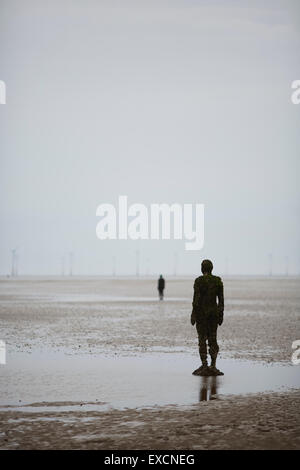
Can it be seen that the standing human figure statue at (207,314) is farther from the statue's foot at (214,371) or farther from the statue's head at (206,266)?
the statue's head at (206,266)

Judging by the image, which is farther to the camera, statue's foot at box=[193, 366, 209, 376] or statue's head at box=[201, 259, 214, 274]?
statue's head at box=[201, 259, 214, 274]

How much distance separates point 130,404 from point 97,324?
14230 millimetres

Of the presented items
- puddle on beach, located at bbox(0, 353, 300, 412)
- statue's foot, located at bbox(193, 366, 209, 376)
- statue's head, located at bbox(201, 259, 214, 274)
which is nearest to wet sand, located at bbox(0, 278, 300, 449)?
puddle on beach, located at bbox(0, 353, 300, 412)

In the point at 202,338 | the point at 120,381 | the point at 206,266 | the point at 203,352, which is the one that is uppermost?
the point at 206,266

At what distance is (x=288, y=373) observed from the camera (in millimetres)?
12180

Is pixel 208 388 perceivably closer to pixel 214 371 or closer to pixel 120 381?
pixel 214 371

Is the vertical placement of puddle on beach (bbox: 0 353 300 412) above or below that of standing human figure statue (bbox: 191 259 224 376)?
below

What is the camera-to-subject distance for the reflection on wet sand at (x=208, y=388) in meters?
9.79

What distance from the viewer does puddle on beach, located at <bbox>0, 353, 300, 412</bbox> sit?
9.47 m

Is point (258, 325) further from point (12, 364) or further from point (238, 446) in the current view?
point (238, 446)

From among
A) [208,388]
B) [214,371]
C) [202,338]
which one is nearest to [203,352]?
[202,338]

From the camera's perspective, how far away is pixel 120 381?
36.8 ft

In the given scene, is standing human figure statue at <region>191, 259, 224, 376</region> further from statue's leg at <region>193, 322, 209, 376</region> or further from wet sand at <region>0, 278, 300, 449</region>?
wet sand at <region>0, 278, 300, 449</region>

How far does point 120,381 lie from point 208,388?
1.72 meters
